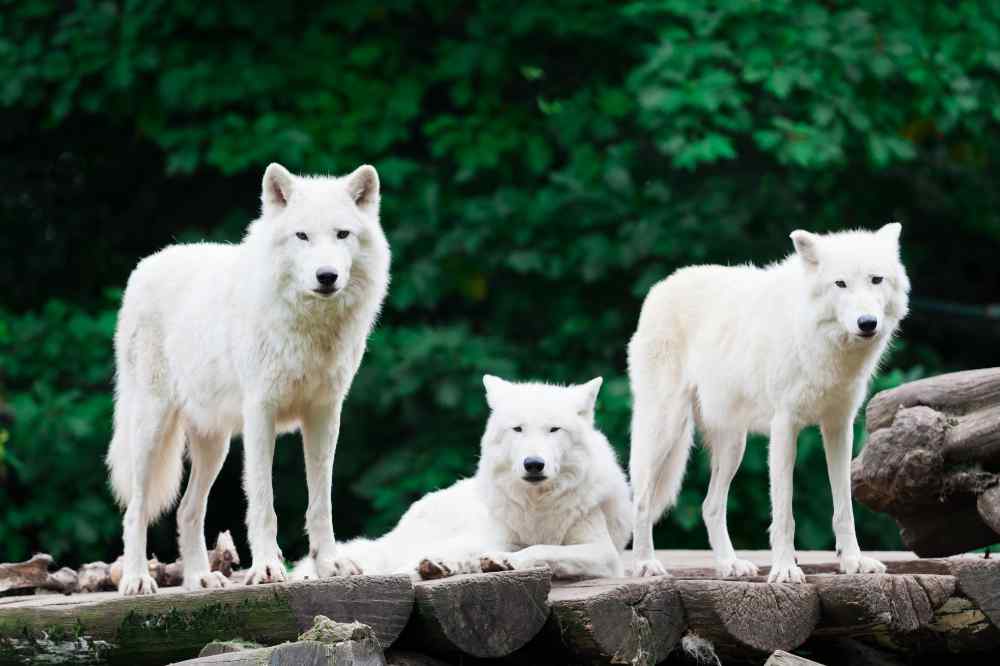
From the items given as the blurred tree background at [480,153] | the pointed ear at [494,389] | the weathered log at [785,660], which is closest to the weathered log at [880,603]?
the weathered log at [785,660]

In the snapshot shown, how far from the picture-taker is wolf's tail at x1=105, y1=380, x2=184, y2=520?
5656mm

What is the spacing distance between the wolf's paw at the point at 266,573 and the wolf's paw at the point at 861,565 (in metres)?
2.17

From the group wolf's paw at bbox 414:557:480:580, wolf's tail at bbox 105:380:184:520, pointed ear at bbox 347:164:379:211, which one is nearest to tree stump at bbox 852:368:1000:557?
wolf's paw at bbox 414:557:480:580

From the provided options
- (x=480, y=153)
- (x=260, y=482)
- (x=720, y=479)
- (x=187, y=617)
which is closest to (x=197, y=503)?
(x=260, y=482)

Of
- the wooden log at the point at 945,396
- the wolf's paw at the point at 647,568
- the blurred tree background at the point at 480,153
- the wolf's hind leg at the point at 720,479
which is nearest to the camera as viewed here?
the wooden log at the point at 945,396

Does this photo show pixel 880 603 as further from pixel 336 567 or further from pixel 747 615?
pixel 336 567

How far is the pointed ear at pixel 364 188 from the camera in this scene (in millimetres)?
5133

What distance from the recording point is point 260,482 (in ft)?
16.6

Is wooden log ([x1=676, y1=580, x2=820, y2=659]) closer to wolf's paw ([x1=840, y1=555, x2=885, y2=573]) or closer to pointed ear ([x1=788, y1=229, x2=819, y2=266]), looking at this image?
wolf's paw ([x1=840, y1=555, x2=885, y2=573])

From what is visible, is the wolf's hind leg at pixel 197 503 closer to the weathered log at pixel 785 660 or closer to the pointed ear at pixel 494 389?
the pointed ear at pixel 494 389

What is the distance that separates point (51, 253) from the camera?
1162 cm

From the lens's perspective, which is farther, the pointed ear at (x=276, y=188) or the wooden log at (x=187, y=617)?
the pointed ear at (x=276, y=188)

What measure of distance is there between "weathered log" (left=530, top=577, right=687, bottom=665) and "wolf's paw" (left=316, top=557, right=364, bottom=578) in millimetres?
702

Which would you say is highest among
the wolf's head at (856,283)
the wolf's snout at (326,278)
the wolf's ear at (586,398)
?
the wolf's snout at (326,278)
